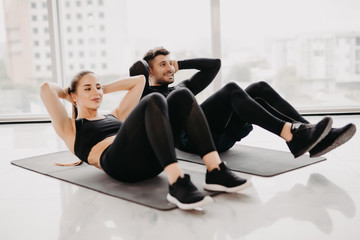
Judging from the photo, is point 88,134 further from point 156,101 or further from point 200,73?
point 200,73

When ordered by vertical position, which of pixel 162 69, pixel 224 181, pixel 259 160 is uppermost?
pixel 162 69

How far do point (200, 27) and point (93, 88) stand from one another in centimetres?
294

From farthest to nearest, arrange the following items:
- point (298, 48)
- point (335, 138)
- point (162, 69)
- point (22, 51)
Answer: point (22, 51) < point (298, 48) < point (162, 69) < point (335, 138)

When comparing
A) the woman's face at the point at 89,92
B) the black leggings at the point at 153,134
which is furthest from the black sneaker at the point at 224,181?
the woman's face at the point at 89,92

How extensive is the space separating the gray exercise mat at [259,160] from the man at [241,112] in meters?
0.10

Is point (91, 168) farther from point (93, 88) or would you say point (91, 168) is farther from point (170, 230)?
point (170, 230)

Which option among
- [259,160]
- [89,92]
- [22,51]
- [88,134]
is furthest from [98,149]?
[22,51]

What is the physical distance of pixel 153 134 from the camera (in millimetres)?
1771

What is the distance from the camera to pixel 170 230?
1.56m

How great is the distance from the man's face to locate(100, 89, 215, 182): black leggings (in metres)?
0.74

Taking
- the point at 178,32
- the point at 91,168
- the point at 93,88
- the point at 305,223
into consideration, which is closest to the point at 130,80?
the point at 93,88

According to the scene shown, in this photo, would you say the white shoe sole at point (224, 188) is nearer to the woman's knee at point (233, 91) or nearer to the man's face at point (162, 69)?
the woman's knee at point (233, 91)

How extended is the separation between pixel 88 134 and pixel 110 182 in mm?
289

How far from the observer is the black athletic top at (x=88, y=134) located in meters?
2.18
